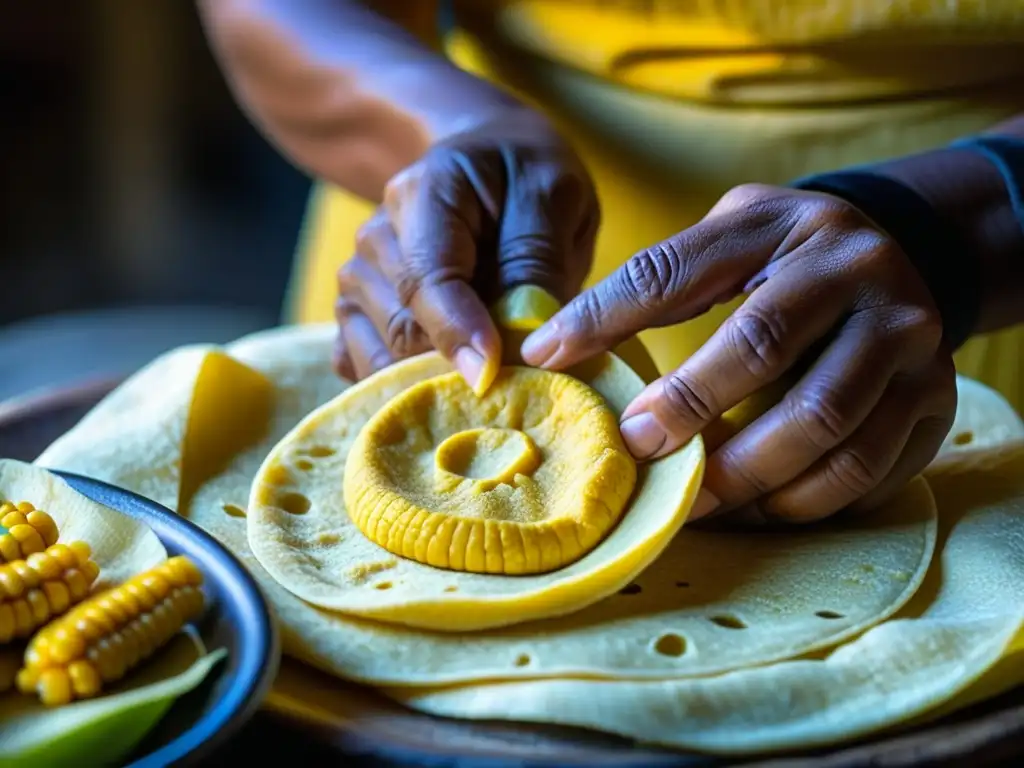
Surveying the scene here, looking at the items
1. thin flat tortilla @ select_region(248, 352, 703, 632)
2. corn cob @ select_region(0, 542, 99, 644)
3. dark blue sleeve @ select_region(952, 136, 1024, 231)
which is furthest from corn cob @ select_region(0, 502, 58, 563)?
dark blue sleeve @ select_region(952, 136, 1024, 231)

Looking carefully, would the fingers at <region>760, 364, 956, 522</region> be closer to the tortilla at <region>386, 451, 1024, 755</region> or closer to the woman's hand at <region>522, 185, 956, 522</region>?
the woman's hand at <region>522, 185, 956, 522</region>

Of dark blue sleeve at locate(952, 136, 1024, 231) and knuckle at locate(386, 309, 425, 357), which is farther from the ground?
dark blue sleeve at locate(952, 136, 1024, 231)

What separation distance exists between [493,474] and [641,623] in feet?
0.48

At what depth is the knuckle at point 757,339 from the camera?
0.74 meters

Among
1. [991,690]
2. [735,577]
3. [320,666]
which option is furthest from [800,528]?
[320,666]

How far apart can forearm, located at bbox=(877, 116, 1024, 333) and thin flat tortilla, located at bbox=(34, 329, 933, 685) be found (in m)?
0.21

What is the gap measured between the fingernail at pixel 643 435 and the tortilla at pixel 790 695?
0.17 m

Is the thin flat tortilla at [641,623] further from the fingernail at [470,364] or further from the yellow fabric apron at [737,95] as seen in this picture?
the yellow fabric apron at [737,95]

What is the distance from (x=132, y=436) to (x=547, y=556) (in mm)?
367

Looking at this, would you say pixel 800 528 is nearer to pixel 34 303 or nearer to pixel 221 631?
pixel 221 631

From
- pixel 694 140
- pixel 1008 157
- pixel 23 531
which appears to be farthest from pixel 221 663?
pixel 694 140

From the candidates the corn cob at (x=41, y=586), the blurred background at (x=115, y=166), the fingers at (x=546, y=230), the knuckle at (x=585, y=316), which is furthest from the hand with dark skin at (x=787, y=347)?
the blurred background at (x=115, y=166)

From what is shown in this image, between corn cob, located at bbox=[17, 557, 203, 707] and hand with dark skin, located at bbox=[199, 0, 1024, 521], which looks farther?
hand with dark skin, located at bbox=[199, 0, 1024, 521]

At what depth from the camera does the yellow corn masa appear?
2.37 ft
